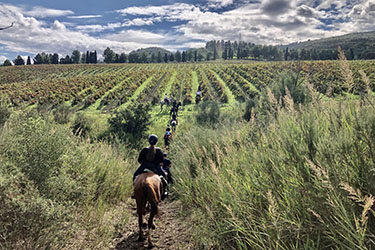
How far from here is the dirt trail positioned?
486cm

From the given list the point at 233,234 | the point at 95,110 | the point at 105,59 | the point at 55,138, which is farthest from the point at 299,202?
the point at 105,59

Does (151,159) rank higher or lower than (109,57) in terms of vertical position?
lower

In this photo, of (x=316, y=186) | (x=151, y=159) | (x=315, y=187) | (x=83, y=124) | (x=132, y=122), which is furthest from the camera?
(x=132, y=122)

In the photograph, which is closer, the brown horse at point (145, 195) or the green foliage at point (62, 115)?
the brown horse at point (145, 195)

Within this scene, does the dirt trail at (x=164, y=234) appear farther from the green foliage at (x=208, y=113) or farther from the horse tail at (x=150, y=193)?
the green foliage at (x=208, y=113)

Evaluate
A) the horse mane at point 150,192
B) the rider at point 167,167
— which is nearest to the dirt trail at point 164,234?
the horse mane at point 150,192

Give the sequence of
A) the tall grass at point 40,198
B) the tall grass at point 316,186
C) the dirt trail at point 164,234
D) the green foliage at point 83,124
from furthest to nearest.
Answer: the green foliage at point 83,124 < the dirt trail at point 164,234 < the tall grass at point 40,198 < the tall grass at point 316,186

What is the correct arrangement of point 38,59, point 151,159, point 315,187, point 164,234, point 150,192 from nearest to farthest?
1. point 315,187
2. point 150,192
3. point 164,234
4. point 151,159
5. point 38,59

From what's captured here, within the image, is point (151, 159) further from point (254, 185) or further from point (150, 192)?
point (254, 185)

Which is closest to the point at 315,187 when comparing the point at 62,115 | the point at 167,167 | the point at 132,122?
the point at 167,167

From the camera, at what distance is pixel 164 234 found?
5.46 metres

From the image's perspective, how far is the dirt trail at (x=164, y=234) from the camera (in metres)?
4.86

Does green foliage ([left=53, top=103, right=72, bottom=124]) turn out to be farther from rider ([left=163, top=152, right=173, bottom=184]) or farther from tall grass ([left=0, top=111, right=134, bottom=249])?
tall grass ([left=0, top=111, right=134, bottom=249])

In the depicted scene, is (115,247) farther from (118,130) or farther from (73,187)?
(118,130)
